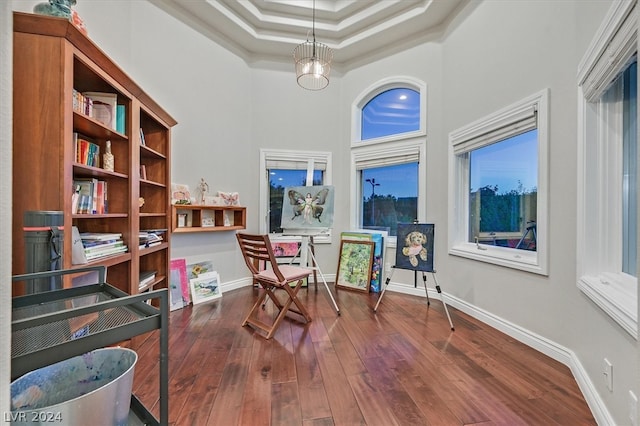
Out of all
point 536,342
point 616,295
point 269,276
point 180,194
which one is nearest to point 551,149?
point 616,295

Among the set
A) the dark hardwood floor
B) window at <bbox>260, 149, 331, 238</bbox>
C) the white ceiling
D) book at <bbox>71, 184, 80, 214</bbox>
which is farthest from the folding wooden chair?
the white ceiling

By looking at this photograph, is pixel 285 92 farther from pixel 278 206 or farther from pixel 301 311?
pixel 301 311

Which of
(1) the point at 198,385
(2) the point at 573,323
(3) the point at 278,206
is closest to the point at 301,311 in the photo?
(1) the point at 198,385

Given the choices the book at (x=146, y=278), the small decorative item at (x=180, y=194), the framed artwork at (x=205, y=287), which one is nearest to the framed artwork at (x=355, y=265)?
the framed artwork at (x=205, y=287)

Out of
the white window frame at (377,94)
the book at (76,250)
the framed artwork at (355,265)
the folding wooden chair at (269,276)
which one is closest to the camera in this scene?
the book at (76,250)

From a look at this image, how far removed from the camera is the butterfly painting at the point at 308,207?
3127mm

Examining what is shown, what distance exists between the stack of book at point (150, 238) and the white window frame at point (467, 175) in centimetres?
316

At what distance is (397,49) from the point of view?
144 inches

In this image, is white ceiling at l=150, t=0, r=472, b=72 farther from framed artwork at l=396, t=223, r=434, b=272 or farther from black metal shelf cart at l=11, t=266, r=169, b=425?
black metal shelf cart at l=11, t=266, r=169, b=425

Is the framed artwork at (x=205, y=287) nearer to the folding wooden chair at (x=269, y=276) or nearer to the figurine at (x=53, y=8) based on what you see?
the folding wooden chair at (x=269, y=276)

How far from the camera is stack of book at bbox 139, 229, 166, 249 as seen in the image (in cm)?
235

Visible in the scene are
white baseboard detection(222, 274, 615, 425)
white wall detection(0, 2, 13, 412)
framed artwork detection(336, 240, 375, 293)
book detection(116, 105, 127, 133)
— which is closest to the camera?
white wall detection(0, 2, 13, 412)

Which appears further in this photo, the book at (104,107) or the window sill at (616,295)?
the book at (104,107)

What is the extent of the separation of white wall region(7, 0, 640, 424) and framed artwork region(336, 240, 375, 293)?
271 mm
